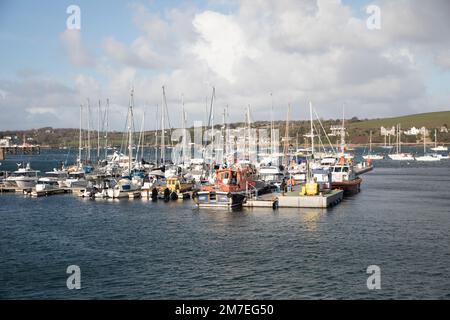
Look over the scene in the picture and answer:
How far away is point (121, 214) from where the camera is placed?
52.1 m

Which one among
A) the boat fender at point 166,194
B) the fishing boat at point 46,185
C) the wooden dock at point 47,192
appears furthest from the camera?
the fishing boat at point 46,185

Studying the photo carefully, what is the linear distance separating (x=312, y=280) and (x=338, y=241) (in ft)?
33.2

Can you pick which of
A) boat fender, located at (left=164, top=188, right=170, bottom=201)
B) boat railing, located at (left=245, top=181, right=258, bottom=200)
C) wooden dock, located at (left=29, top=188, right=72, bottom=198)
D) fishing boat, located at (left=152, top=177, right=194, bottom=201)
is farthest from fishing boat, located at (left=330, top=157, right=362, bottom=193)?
wooden dock, located at (left=29, top=188, right=72, bottom=198)

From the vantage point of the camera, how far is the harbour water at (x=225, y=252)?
2686cm

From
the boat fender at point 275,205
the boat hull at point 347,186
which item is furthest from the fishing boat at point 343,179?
the boat fender at point 275,205

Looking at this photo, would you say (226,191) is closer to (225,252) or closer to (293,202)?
(293,202)

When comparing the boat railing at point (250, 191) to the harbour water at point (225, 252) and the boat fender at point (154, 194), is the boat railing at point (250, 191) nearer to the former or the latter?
the harbour water at point (225, 252)

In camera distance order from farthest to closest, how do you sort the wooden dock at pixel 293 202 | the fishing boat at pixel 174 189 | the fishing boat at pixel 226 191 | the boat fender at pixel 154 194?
the fishing boat at pixel 174 189, the boat fender at pixel 154 194, the fishing boat at pixel 226 191, the wooden dock at pixel 293 202

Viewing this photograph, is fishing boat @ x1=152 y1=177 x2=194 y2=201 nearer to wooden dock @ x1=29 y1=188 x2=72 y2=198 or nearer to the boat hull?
wooden dock @ x1=29 y1=188 x2=72 y2=198

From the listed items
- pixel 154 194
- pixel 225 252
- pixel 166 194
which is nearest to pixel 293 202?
pixel 166 194

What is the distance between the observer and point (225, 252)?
34.5m
